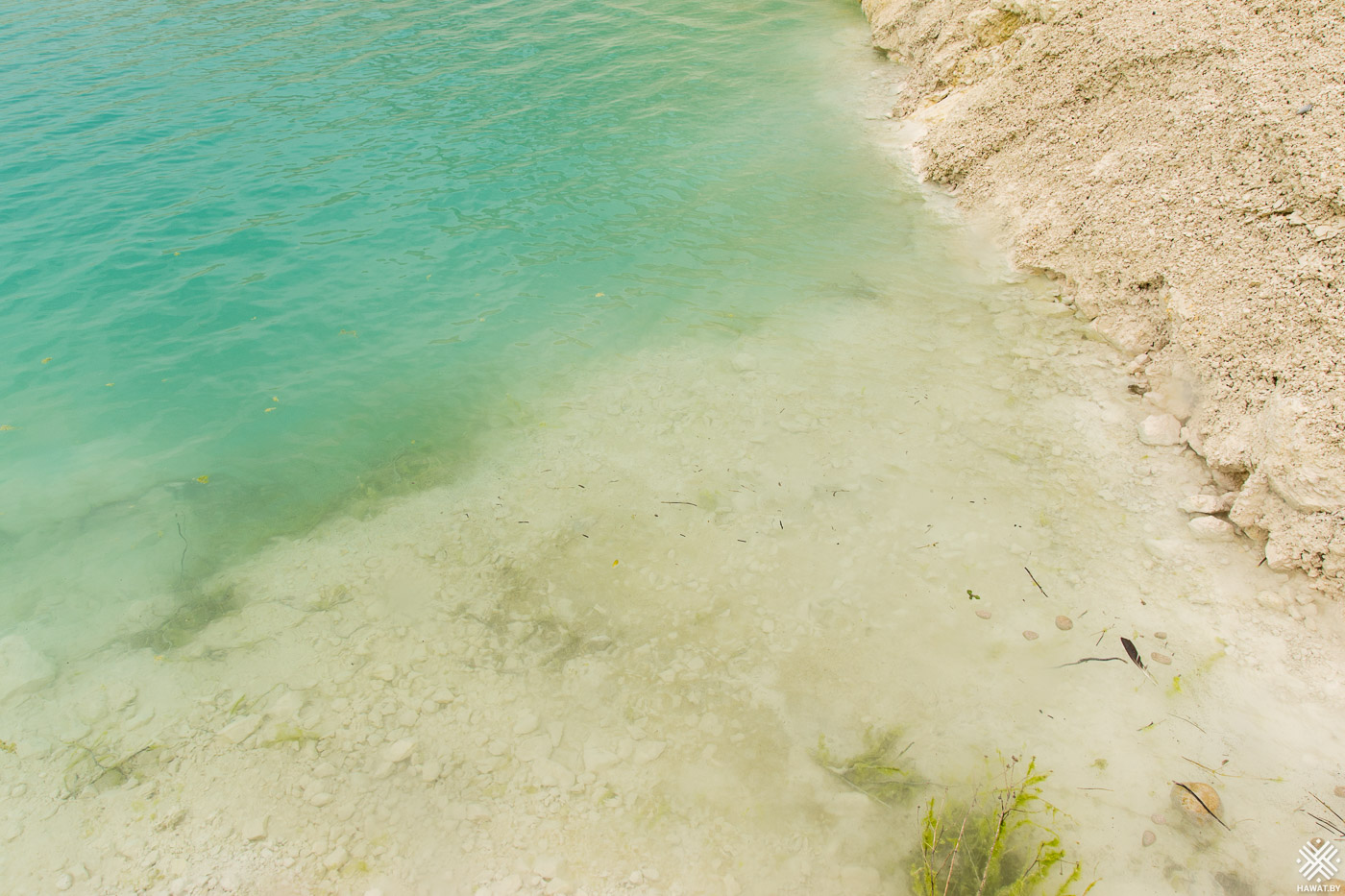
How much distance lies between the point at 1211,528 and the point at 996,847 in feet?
9.80

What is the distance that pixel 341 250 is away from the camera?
930 centimetres

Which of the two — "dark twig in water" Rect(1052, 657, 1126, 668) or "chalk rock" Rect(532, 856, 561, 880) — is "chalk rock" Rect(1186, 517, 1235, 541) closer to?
"dark twig in water" Rect(1052, 657, 1126, 668)

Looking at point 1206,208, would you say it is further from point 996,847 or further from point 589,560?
point 589,560

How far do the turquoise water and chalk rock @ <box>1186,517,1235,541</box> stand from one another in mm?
4485

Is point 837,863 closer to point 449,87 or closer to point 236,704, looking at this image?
point 236,704

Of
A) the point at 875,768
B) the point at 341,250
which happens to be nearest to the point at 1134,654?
the point at 875,768

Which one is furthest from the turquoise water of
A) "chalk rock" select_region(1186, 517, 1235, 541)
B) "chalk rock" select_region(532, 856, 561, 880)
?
"chalk rock" select_region(1186, 517, 1235, 541)

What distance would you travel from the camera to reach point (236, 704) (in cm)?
448

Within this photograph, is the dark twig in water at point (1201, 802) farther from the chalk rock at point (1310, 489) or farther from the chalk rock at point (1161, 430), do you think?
the chalk rock at point (1161, 430)

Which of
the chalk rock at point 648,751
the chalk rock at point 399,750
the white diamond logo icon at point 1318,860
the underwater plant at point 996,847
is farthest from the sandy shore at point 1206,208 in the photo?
the chalk rock at point 399,750

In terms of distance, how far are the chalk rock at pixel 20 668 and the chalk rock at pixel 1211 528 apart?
8276 mm

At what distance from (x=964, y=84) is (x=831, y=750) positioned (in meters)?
10.8

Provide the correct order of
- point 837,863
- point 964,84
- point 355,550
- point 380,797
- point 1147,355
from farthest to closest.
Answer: point 964,84, point 1147,355, point 355,550, point 380,797, point 837,863

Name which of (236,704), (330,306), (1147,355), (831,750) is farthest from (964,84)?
(236,704)
